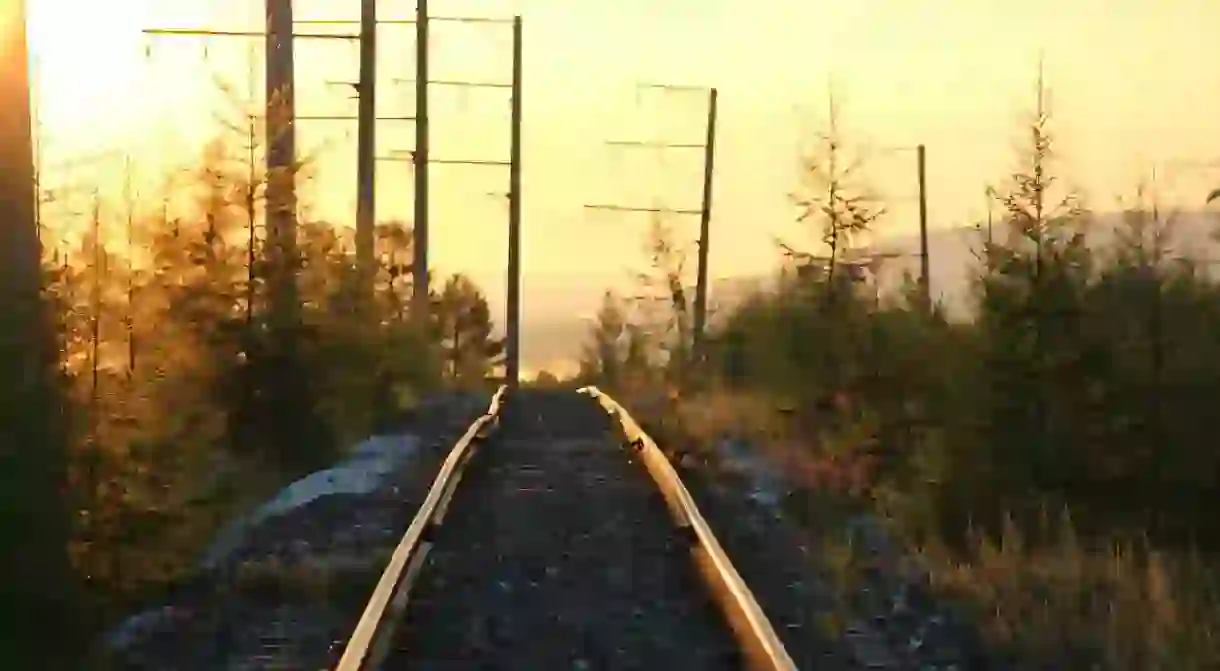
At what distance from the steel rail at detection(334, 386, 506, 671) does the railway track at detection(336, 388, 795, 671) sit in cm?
2

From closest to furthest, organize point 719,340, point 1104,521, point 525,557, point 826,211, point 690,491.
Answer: point 525,557
point 690,491
point 1104,521
point 826,211
point 719,340

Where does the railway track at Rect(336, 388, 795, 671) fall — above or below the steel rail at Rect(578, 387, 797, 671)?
below

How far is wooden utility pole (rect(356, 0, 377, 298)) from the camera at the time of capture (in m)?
35.6

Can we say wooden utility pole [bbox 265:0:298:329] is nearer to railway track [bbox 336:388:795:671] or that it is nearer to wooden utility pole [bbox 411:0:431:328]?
railway track [bbox 336:388:795:671]

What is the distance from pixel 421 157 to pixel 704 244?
10.0 metres

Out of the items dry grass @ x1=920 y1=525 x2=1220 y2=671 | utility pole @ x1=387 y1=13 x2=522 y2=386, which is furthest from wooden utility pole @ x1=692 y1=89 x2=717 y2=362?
dry grass @ x1=920 y1=525 x2=1220 y2=671

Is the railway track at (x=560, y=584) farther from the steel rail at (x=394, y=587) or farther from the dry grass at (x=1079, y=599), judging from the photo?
the dry grass at (x=1079, y=599)

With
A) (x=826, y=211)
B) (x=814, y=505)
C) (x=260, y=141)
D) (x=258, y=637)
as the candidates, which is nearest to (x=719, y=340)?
(x=826, y=211)

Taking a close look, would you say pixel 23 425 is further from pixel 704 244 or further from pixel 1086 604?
pixel 704 244

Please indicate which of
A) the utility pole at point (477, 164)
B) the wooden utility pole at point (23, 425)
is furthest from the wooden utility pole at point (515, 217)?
the wooden utility pole at point (23, 425)

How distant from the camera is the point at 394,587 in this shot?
10.9 metres

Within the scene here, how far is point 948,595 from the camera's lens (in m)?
12.2

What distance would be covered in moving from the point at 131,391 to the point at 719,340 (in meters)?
31.6

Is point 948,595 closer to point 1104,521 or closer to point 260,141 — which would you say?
point 1104,521
